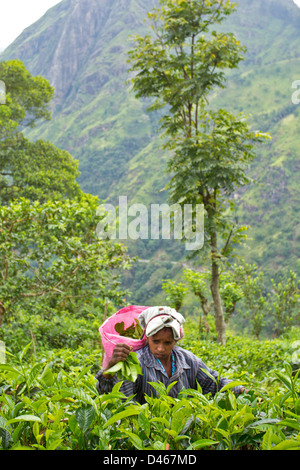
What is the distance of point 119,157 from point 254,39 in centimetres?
7277

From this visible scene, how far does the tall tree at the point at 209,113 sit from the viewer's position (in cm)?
622

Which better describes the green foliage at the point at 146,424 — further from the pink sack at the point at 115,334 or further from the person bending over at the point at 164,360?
the person bending over at the point at 164,360

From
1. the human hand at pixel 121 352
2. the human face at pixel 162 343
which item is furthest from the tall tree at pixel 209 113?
the human hand at pixel 121 352

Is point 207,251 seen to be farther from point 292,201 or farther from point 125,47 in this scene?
point 125,47

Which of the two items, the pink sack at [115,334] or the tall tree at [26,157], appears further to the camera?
the tall tree at [26,157]

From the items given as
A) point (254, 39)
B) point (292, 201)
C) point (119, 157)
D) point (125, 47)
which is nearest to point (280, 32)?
point (254, 39)

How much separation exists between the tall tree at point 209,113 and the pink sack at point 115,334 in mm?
3794

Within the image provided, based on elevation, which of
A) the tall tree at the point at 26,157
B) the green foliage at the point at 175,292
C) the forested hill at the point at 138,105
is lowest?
the green foliage at the point at 175,292

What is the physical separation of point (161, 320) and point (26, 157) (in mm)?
11998

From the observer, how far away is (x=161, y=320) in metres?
2.15

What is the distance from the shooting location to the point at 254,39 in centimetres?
13375

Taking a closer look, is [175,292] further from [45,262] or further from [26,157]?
[26,157]

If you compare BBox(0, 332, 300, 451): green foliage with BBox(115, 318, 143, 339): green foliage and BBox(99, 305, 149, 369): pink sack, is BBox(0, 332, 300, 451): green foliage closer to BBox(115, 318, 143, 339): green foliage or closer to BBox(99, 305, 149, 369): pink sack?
BBox(99, 305, 149, 369): pink sack

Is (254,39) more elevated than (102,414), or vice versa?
(254,39)
